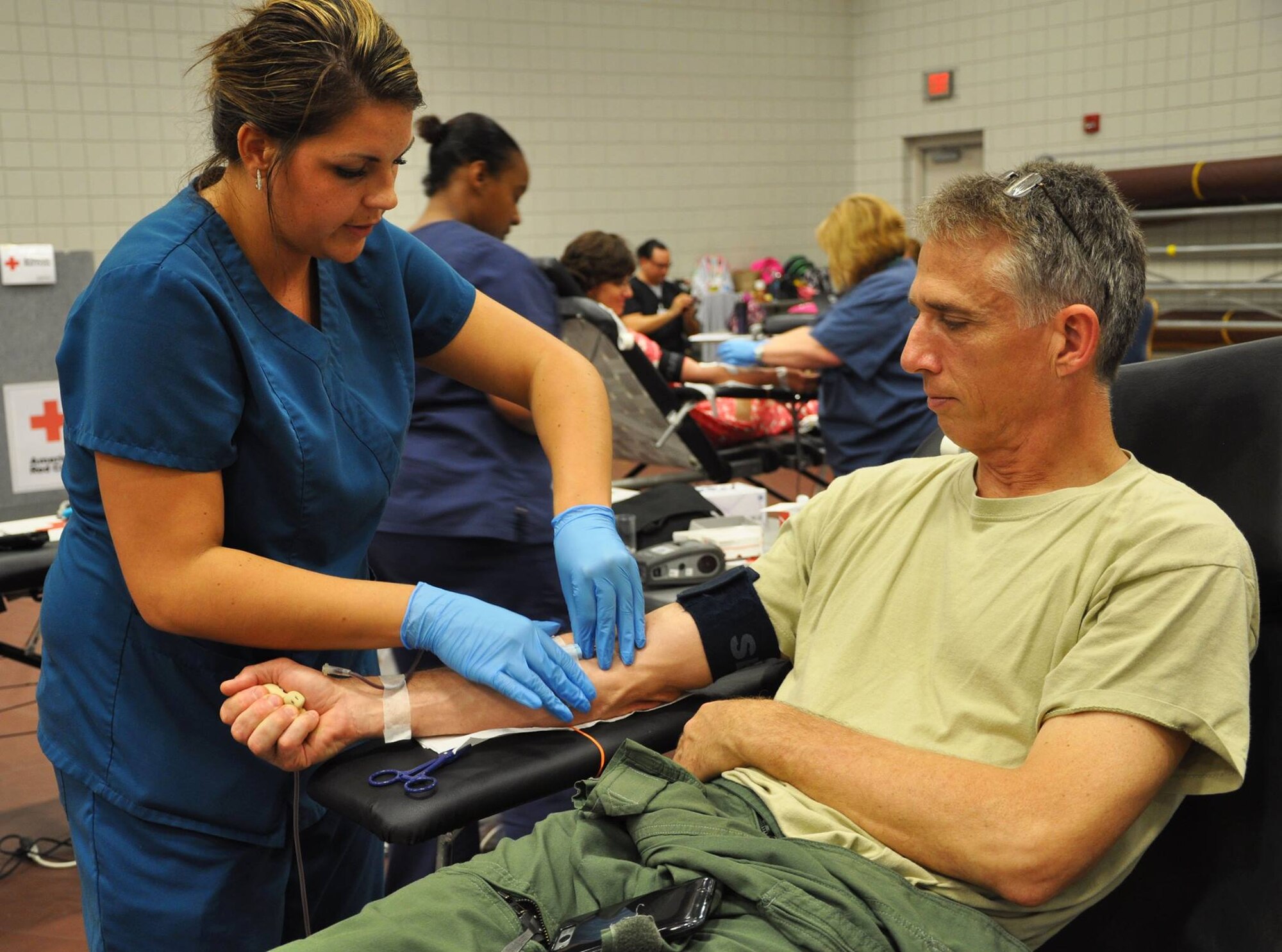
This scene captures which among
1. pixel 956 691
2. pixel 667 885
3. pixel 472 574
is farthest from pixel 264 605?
pixel 472 574

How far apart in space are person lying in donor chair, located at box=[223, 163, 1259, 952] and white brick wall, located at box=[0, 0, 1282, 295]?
5.12 m

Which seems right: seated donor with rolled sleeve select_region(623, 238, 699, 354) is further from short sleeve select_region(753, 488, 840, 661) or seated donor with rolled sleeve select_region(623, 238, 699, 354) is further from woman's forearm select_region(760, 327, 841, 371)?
short sleeve select_region(753, 488, 840, 661)

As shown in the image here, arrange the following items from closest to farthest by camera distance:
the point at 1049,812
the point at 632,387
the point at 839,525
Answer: the point at 1049,812, the point at 839,525, the point at 632,387

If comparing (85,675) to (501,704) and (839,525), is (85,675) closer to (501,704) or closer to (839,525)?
(501,704)

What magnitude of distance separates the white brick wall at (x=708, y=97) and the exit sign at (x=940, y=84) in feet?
0.24

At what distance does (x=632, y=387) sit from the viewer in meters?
3.21

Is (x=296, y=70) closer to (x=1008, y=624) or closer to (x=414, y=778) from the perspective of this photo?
(x=414, y=778)

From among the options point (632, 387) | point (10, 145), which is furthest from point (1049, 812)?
point (10, 145)

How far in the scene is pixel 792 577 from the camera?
58.6 inches

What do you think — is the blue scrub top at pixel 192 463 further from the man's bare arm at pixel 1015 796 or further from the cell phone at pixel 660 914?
the man's bare arm at pixel 1015 796

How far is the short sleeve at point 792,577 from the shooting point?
148 cm

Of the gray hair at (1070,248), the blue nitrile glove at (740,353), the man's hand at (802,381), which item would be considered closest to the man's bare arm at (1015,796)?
the gray hair at (1070,248)

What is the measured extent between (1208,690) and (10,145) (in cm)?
609

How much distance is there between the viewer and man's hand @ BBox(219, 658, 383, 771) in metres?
1.19
